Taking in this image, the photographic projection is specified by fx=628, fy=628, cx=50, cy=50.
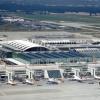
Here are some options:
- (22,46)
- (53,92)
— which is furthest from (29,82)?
(22,46)

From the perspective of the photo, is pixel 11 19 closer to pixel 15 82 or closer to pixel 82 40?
pixel 82 40

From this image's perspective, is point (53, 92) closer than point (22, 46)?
Yes

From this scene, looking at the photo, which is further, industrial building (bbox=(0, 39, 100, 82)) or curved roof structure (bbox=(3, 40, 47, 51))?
curved roof structure (bbox=(3, 40, 47, 51))

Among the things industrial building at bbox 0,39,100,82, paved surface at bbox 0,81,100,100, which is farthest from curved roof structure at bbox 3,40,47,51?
paved surface at bbox 0,81,100,100

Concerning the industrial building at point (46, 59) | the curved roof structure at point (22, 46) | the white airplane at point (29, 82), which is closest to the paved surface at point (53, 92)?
the white airplane at point (29, 82)

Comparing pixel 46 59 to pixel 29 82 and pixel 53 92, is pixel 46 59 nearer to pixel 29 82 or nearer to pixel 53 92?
pixel 29 82

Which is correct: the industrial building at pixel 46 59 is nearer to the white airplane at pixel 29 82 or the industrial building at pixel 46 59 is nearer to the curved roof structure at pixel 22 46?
the curved roof structure at pixel 22 46

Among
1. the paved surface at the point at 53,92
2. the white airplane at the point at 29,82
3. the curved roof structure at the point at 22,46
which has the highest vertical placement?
the curved roof structure at the point at 22,46

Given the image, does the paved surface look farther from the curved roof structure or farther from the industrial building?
the curved roof structure
